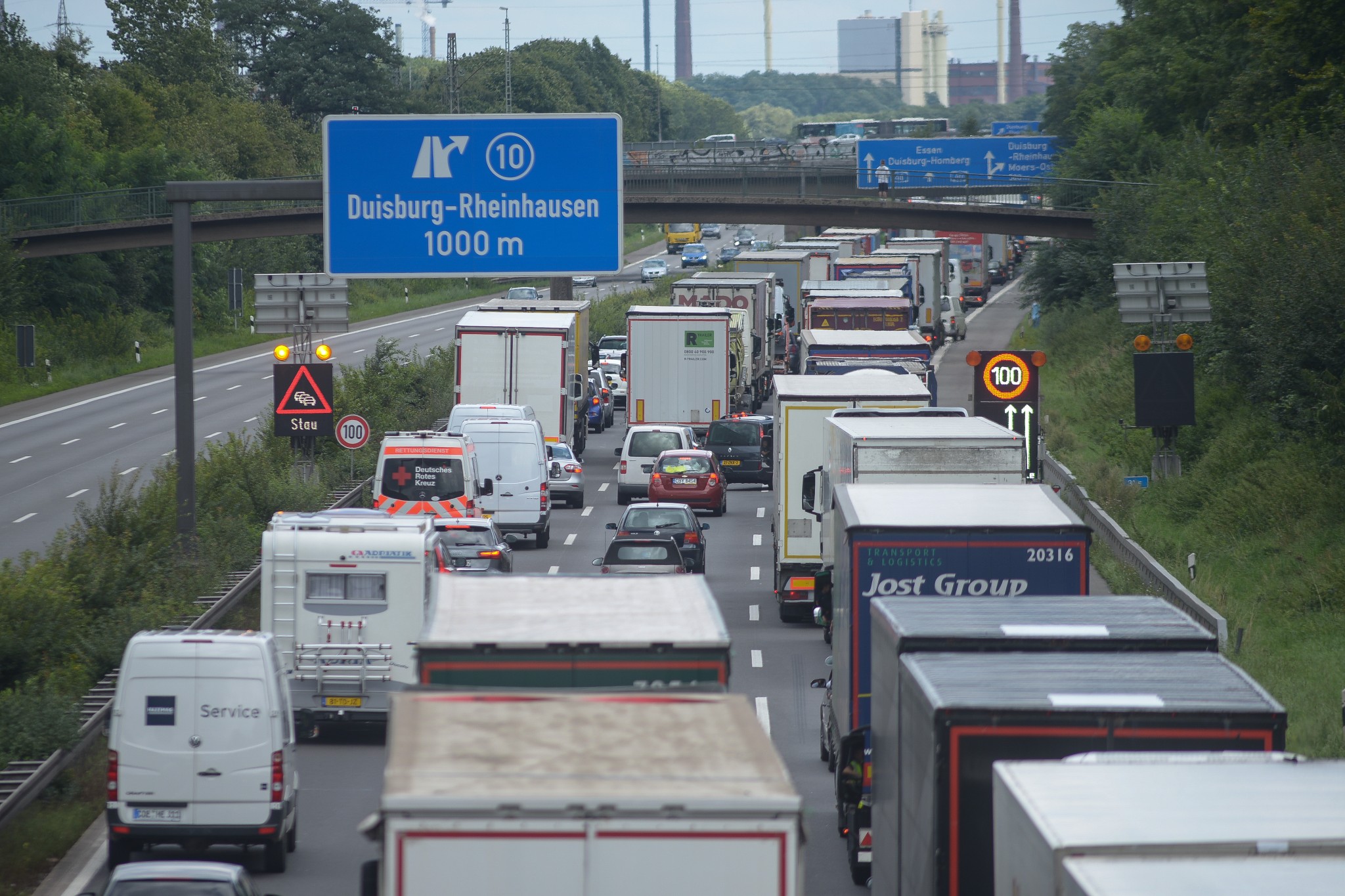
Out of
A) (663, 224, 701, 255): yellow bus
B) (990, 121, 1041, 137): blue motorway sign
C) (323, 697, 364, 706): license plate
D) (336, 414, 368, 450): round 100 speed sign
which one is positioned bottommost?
(323, 697, 364, 706): license plate

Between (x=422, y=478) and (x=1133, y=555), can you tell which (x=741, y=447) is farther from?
(x=1133, y=555)

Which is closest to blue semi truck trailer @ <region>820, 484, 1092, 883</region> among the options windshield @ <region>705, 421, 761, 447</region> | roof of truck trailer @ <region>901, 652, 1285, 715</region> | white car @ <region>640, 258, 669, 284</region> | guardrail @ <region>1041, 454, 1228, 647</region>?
guardrail @ <region>1041, 454, 1228, 647</region>

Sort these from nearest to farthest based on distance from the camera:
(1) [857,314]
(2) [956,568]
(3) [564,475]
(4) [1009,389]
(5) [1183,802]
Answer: (5) [1183,802]
(2) [956,568]
(4) [1009,389]
(3) [564,475]
(1) [857,314]

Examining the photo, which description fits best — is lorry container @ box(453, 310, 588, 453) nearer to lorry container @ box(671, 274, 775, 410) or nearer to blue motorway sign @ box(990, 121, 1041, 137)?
lorry container @ box(671, 274, 775, 410)

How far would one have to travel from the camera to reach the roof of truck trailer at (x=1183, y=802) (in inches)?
248

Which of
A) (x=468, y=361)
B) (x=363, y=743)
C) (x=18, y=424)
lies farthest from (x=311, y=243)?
(x=363, y=743)

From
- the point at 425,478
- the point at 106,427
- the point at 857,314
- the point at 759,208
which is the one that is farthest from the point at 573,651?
the point at 759,208

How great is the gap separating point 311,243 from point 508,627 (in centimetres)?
8667

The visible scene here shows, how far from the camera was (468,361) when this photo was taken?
37.7 metres

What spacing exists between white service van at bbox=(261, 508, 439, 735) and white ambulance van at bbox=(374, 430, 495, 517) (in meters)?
10.9

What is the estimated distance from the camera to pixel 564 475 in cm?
3756

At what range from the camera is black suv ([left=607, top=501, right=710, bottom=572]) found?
28156 millimetres

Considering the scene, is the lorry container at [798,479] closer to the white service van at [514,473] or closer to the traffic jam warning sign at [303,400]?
the white service van at [514,473]

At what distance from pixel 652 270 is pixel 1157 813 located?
97031mm
